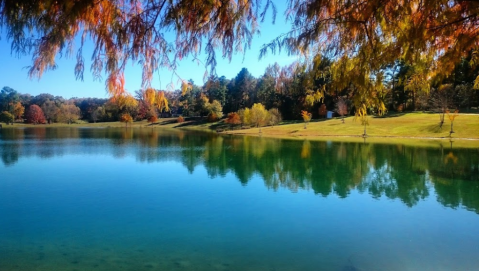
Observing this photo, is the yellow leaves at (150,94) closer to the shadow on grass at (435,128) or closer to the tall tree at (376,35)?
the tall tree at (376,35)

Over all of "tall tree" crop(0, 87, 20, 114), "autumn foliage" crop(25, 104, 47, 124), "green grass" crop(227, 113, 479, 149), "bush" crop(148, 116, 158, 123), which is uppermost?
"tall tree" crop(0, 87, 20, 114)

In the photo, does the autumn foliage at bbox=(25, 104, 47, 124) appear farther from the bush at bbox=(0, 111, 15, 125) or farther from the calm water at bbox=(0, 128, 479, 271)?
the calm water at bbox=(0, 128, 479, 271)

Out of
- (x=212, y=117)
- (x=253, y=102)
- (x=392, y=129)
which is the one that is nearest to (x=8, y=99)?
(x=212, y=117)

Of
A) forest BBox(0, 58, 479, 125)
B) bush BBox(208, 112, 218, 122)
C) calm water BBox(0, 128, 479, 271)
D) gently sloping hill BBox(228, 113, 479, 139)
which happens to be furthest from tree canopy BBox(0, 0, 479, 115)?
bush BBox(208, 112, 218, 122)

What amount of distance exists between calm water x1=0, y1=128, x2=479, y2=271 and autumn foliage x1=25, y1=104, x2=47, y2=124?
88.7 meters

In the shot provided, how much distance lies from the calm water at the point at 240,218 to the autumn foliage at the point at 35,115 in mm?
88660

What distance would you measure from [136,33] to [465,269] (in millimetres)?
7763

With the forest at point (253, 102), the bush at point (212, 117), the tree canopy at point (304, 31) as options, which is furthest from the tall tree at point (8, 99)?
the tree canopy at point (304, 31)

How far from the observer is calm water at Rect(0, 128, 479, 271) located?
25.0 ft

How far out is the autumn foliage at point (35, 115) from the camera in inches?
3831

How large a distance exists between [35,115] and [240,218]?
105018 millimetres

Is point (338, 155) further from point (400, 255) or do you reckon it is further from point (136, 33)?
point (136, 33)

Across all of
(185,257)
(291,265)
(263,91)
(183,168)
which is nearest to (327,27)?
(291,265)

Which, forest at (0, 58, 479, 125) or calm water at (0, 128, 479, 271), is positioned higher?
forest at (0, 58, 479, 125)
